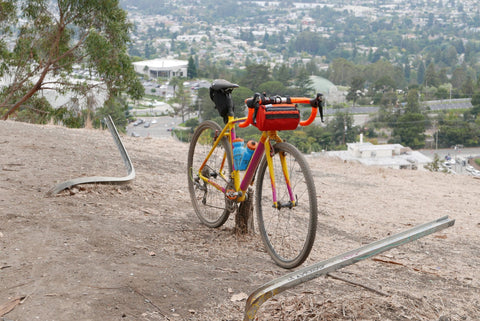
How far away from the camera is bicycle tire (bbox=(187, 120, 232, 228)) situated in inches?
173

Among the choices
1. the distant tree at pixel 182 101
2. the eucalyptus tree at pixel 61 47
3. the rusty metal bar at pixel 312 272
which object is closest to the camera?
the rusty metal bar at pixel 312 272

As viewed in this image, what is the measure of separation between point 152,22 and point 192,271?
112 metres

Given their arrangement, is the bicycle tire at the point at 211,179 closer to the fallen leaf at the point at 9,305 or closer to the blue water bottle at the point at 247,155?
the blue water bottle at the point at 247,155

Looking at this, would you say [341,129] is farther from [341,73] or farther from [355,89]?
[341,73]

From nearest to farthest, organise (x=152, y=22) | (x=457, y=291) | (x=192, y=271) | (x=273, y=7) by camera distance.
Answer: (x=192, y=271) < (x=457, y=291) < (x=152, y=22) < (x=273, y=7)

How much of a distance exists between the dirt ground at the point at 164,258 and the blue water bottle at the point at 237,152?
59 centimetres

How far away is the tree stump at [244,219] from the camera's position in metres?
4.21

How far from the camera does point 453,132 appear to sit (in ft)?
125

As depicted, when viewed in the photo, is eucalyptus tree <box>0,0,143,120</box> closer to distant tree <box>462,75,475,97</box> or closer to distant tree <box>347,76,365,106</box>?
distant tree <box>347,76,365,106</box>

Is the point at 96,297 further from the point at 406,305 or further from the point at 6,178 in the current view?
the point at 6,178

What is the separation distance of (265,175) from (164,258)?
3.24 feet

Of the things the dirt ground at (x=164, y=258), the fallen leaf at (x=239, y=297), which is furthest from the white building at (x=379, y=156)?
the fallen leaf at (x=239, y=297)

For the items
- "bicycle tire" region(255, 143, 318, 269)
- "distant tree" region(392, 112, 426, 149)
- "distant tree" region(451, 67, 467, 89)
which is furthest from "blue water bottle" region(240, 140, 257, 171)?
"distant tree" region(451, 67, 467, 89)

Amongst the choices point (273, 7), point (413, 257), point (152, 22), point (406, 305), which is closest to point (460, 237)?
point (413, 257)
